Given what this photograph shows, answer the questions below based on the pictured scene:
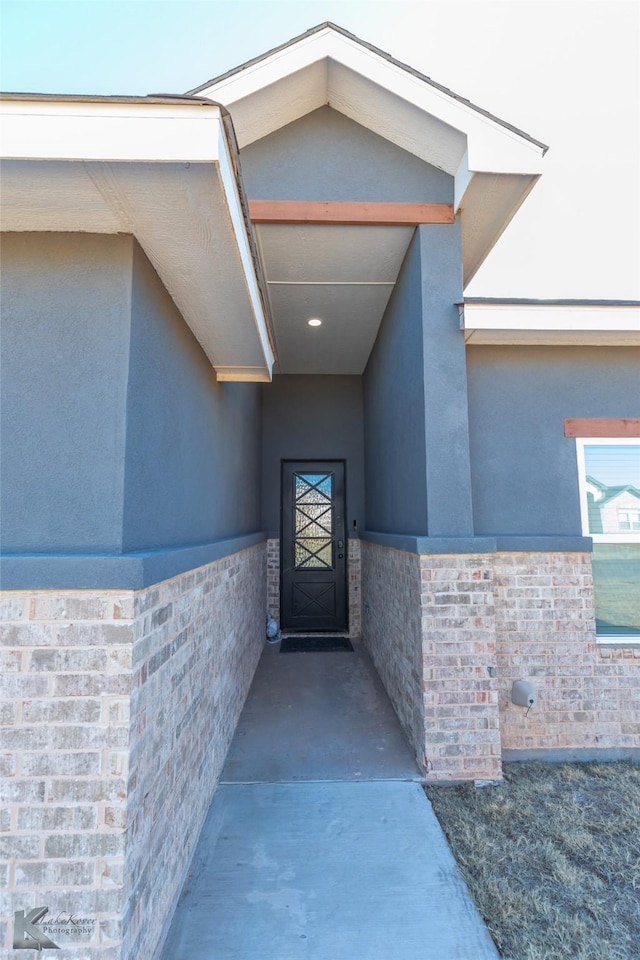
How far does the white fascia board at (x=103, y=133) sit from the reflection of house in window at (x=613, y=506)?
150 inches

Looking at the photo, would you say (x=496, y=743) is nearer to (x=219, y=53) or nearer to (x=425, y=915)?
(x=425, y=915)

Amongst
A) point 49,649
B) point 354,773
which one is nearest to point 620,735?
point 354,773

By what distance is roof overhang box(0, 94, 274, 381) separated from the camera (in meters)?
1.49

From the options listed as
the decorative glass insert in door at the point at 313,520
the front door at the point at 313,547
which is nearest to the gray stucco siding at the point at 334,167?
the front door at the point at 313,547

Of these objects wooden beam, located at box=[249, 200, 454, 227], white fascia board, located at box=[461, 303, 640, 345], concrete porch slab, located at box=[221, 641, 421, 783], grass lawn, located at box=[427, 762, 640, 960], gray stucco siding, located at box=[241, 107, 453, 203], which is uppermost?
gray stucco siding, located at box=[241, 107, 453, 203]

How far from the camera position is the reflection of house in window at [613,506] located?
A: 3832 mm

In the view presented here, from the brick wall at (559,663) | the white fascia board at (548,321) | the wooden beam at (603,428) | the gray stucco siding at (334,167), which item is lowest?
the brick wall at (559,663)

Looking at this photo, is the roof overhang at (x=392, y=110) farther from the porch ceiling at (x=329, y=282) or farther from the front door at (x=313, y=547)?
the front door at (x=313, y=547)

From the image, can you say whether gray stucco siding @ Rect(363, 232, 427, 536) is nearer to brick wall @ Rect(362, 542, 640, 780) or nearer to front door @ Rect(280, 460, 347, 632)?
brick wall @ Rect(362, 542, 640, 780)

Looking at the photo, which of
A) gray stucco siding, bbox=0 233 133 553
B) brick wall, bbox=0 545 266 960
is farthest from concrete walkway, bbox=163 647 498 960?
gray stucco siding, bbox=0 233 133 553

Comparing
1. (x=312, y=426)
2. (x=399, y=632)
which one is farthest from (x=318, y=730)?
(x=312, y=426)

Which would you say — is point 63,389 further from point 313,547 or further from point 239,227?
point 313,547

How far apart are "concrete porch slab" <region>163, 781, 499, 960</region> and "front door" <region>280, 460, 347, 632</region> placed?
13.1 ft

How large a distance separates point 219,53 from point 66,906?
9.24 m
